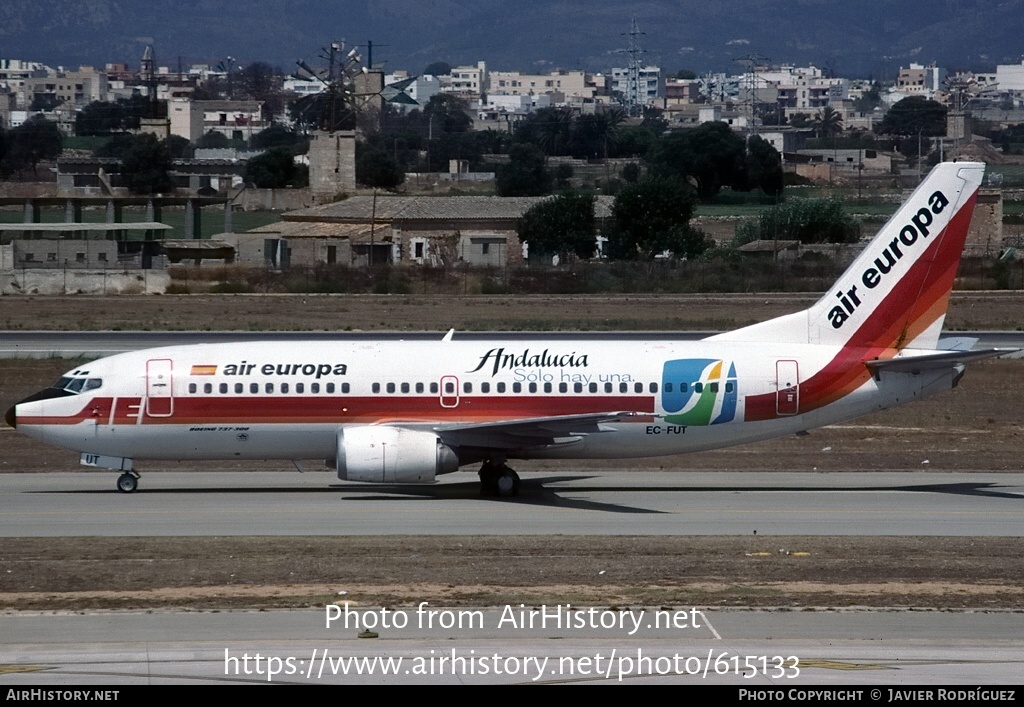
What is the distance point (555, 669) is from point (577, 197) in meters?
92.6

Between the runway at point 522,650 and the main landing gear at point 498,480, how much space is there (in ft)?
38.6

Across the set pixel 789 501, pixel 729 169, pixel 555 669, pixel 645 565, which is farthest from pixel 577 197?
pixel 555 669

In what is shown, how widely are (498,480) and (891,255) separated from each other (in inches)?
444

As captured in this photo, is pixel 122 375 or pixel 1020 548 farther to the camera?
pixel 122 375

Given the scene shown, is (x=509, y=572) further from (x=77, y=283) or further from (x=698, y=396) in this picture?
(x=77, y=283)

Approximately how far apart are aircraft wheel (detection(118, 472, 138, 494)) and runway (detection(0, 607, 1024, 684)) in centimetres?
1268

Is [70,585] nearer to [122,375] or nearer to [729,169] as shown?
[122,375]

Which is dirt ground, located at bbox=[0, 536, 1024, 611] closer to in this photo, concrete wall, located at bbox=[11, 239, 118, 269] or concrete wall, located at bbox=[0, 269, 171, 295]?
concrete wall, located at bbox=[0, 269, 171, 295]

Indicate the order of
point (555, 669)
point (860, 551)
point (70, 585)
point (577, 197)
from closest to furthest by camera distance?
1. point (555, 669)
2. point (70, 585)
3. point (860, 551)
4. point (577, 197)

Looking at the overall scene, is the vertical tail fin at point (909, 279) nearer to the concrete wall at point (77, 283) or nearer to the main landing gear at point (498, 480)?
the main landing gear at point (498, 480)

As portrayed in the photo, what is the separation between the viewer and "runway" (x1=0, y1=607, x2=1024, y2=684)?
18.2 meters

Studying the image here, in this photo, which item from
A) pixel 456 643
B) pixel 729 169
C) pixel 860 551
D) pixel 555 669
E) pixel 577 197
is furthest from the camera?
pixel 729 169

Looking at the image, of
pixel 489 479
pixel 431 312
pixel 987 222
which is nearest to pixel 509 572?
pixel 489 479

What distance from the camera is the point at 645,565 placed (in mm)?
26094
